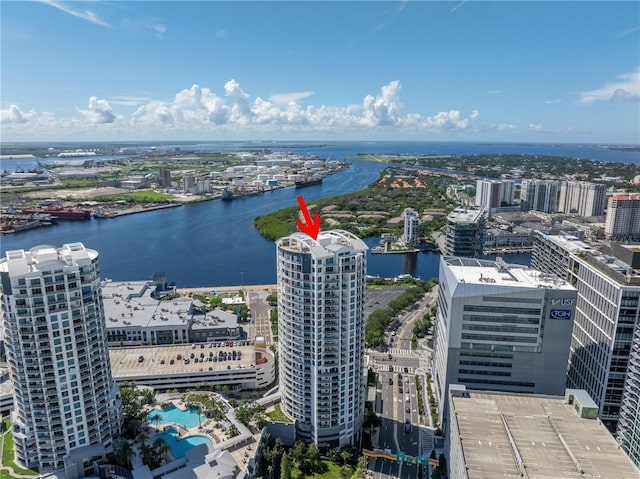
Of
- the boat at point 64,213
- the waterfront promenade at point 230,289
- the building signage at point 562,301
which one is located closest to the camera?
the building signage at point 562,301

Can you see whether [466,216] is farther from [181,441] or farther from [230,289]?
[181,441]

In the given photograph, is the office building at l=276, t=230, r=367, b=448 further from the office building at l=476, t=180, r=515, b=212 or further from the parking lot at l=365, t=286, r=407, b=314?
the office building at l=476, t=180, r=515, b=212

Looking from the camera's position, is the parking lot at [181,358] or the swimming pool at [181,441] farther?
the parking lot at [181,358]

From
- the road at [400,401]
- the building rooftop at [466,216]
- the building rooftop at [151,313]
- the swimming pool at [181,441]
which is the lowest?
the road at [400,401]

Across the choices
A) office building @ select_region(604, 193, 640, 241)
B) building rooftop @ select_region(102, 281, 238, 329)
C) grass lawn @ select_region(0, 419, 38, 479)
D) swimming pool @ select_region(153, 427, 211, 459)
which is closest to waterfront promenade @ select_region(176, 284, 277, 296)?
building rooftop @ select_region(102, 281, 238, 329)

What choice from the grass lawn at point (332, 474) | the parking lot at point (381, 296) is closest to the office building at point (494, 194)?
the parking lot at point (381, 296)

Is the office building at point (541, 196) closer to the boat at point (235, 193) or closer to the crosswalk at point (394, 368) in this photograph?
the boat at point (235, 193)
